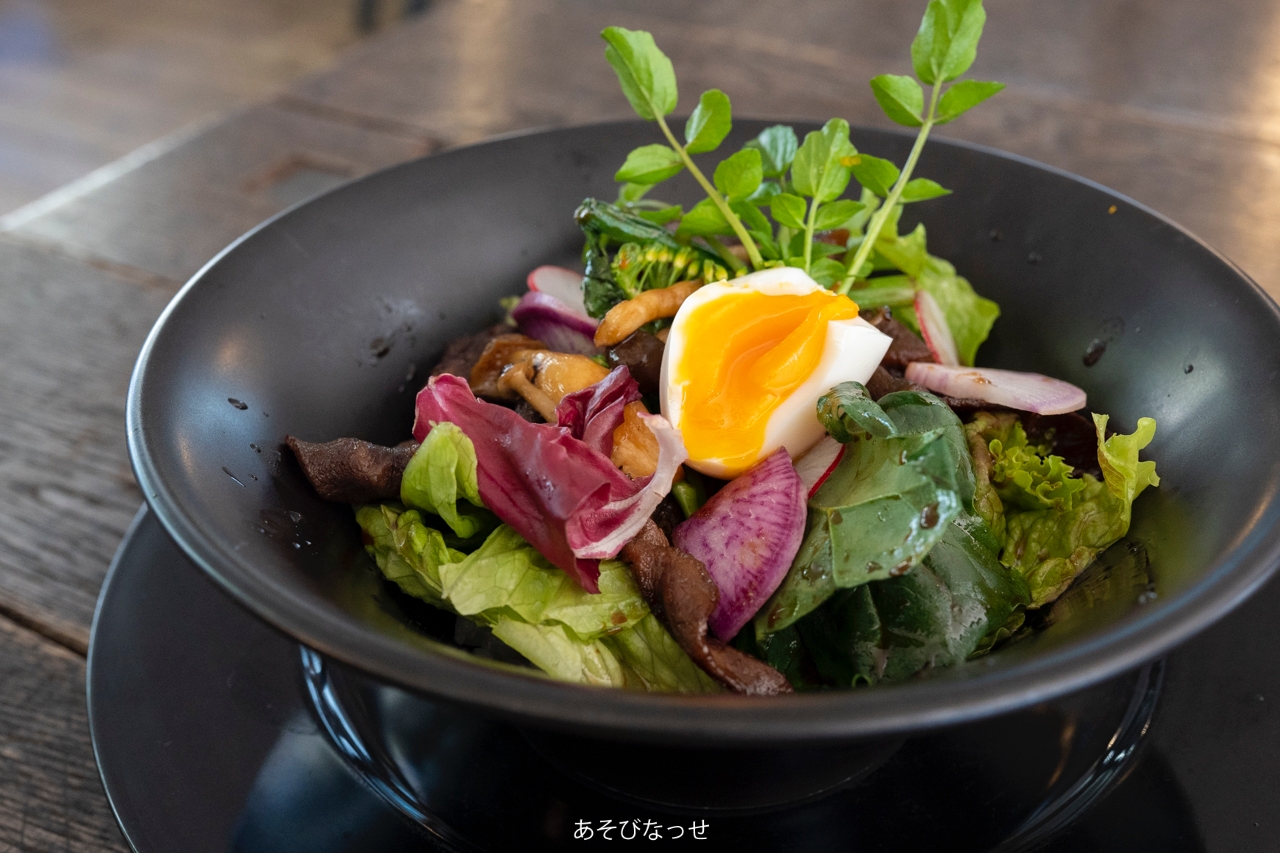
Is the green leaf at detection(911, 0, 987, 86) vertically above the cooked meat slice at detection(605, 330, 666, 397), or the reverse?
the green leaf at detection(911, 0, 987, 86)

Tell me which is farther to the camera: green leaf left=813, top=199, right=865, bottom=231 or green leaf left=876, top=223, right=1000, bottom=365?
green leaf left=876, top=223, right=1000, bottom=365

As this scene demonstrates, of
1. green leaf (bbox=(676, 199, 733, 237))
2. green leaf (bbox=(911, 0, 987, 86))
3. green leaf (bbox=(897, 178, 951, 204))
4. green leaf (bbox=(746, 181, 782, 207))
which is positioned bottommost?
green leaf (bbox=(676, 199, 733, 237))

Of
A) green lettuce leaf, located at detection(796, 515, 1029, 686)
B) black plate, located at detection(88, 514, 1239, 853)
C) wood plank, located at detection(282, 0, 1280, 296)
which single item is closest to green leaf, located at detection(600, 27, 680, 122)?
green lettuce leaf, located at detection(796, 515, 1029, 686)

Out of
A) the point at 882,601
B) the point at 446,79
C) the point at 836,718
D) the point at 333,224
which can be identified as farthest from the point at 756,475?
the point at 446,79

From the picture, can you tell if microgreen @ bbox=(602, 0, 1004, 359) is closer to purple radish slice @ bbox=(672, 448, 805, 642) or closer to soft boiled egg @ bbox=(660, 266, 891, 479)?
soft boiled egg @ bbox=(660, 266, 891, 479)

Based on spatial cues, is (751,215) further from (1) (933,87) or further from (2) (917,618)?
(2) (917,618)

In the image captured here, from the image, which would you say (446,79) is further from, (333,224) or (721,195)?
(721,195)

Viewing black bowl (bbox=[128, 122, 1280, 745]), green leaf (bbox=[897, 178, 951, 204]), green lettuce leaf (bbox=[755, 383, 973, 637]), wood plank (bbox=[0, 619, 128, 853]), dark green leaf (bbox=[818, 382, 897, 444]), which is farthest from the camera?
green leaf (bbox=[897, 178, 951, 204])

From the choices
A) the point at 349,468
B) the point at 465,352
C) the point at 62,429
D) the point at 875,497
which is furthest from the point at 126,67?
the point at 875,497

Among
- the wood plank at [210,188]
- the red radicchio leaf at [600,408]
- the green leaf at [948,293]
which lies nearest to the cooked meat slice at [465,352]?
the red radicchio leaf at [600,408]
